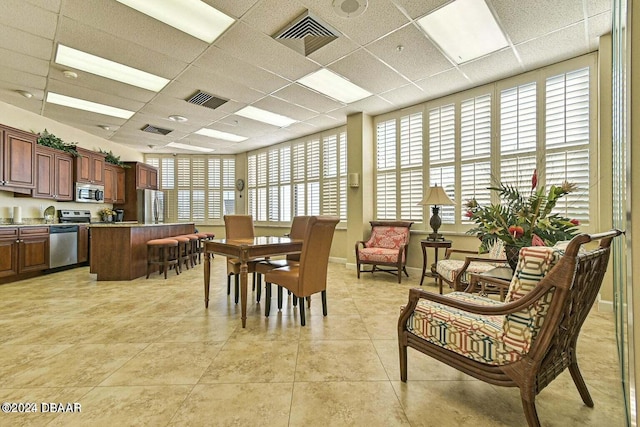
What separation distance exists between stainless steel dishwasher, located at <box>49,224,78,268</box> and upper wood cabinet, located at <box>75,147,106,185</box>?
1.13 meters

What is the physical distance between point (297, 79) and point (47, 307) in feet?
13.5

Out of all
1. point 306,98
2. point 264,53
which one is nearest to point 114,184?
point 306,98

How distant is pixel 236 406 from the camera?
1.54 metres

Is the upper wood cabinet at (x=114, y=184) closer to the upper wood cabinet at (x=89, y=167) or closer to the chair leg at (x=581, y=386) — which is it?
the upper wood cabinet at (x=89, y=167)

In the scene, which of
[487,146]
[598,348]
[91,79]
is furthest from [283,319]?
[91,79]

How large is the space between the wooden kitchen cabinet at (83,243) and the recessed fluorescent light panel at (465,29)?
22.2 feet

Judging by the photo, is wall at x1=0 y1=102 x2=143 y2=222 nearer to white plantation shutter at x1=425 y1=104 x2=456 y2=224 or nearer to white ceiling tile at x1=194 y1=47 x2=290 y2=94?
white ceiling tile at x1=194 y1=47 x2=290 y2=94

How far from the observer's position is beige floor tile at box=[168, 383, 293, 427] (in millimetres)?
1423

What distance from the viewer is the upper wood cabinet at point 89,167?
582cm

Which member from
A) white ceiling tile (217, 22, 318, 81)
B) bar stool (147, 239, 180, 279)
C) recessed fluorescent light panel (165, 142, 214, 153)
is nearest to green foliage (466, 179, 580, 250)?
white ceiling tile (217, 22, 318, 81)

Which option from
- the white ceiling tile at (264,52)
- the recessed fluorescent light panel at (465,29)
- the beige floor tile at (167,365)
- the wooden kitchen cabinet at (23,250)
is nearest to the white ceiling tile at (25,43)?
the white ceiling tile at (264,52)

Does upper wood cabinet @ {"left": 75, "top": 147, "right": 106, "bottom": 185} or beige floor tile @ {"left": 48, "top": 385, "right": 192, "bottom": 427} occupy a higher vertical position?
upper wood cabinet @ {"left": 75, "top": 147, "right": 106, "bottom": 185}

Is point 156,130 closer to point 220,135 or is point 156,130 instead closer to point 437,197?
point 220,135

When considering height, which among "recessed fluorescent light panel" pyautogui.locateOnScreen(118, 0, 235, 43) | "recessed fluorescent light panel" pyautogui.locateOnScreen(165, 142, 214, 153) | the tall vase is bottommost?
the tall vase
